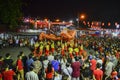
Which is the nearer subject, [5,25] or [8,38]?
[5,25]

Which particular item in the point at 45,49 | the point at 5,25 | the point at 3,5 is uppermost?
the point at 3,5

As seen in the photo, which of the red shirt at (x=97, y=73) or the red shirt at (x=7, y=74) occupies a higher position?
the red shirt at (x=7, y=74)

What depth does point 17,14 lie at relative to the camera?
27.2 metres

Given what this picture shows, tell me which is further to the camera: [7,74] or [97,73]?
[97,73]

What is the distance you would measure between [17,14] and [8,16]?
52.4 inches

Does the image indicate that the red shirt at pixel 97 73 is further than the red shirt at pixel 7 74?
Yes

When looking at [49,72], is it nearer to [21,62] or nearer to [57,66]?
[57,66]

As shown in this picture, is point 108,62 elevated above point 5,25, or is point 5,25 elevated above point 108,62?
point 5,25

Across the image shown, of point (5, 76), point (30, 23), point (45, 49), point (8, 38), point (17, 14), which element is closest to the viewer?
point (5, 76)

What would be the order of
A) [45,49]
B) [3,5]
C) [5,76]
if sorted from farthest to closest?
[3,5], [45,49], [5,76]

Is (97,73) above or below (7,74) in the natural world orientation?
below

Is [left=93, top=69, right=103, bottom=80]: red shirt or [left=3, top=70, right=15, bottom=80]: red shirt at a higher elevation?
[left=3, top=70, right=15, bottom=80]: red shirt

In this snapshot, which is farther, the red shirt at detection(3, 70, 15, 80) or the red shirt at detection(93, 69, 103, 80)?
the red shirt at detection(93, 69, 103, 80)

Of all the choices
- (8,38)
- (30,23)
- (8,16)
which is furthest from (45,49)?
(30,23)
